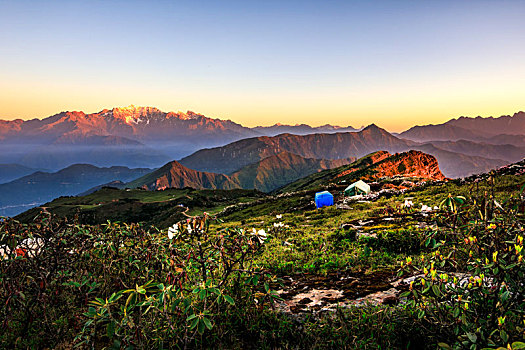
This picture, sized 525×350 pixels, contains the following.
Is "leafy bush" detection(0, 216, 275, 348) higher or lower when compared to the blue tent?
higher

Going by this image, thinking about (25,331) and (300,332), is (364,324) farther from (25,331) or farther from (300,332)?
(25,331)

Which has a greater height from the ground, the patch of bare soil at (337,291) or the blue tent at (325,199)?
the patch of bare soil at (337,291)

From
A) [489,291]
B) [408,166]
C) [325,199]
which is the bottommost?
[408,166]

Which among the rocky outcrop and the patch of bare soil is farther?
the rocky outcrop

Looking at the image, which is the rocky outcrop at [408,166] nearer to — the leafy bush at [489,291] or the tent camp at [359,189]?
the tent camp at [359,189]

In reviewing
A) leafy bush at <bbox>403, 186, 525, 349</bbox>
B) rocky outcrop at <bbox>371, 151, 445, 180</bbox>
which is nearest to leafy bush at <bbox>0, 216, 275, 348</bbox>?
leafy bush at <bbox>403, 186, 525, 349</bbox>

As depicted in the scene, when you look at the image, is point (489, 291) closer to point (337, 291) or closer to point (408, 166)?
point (337, 291)

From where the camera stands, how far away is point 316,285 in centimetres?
749

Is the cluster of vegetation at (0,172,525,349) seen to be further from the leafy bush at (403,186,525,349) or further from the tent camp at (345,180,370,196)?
the tent camp at (345,180,370,196)

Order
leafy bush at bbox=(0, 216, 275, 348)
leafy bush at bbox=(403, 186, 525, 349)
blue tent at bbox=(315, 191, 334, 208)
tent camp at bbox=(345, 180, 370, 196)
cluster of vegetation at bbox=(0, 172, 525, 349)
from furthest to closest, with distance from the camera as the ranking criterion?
tent camp at bbox=(345, 180, 370, 196) → blue tent at bbox=(315, 191, 334, 208) → leafy bush at bbox=(0, 216, 275, 348) → cluster of vegetation at bbox=(0, 172, 525, 349) → leafy bush at bbox=(403, 186, 525, 349)

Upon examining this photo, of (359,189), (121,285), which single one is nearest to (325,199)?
(359,189)

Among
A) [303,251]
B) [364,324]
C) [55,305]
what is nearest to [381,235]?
[303,251]

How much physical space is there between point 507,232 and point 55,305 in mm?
9199

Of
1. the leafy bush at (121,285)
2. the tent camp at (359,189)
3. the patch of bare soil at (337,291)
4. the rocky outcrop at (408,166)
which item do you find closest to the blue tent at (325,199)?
the tent camp at (359,189)
